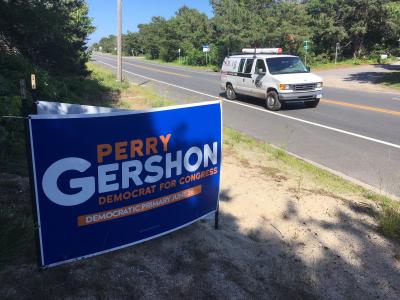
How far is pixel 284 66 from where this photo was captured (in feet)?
48.6

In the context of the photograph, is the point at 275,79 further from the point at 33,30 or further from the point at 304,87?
the point at 33,30

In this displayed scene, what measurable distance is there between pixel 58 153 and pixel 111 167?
439 millimetres

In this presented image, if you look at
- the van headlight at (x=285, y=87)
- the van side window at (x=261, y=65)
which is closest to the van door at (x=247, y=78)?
the van side window at (x=261, y=65)

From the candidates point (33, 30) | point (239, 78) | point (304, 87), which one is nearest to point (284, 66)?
point (304, 87)

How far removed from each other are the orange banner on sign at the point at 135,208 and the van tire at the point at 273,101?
10.6m

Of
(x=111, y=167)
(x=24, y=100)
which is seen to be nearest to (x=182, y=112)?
(x=111, y=167)

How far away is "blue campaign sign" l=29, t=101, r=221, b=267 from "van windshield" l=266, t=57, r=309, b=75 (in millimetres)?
11224

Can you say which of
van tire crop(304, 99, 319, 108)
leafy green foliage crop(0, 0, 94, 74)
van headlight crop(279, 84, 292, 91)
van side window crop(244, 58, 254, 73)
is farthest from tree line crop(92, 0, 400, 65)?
leafy green foliage crop(0, 0, 94, 74)

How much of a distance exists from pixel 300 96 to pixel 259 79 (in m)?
1.73

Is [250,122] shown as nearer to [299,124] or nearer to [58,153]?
[299,124]

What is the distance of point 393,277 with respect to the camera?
12.0 ft

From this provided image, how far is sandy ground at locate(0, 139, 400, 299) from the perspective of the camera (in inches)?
123

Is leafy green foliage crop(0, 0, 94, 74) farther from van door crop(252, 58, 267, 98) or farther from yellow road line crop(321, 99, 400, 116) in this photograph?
yellow road line crop(321, 99, 400, 116)

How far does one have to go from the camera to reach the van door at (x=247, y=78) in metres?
15.6
